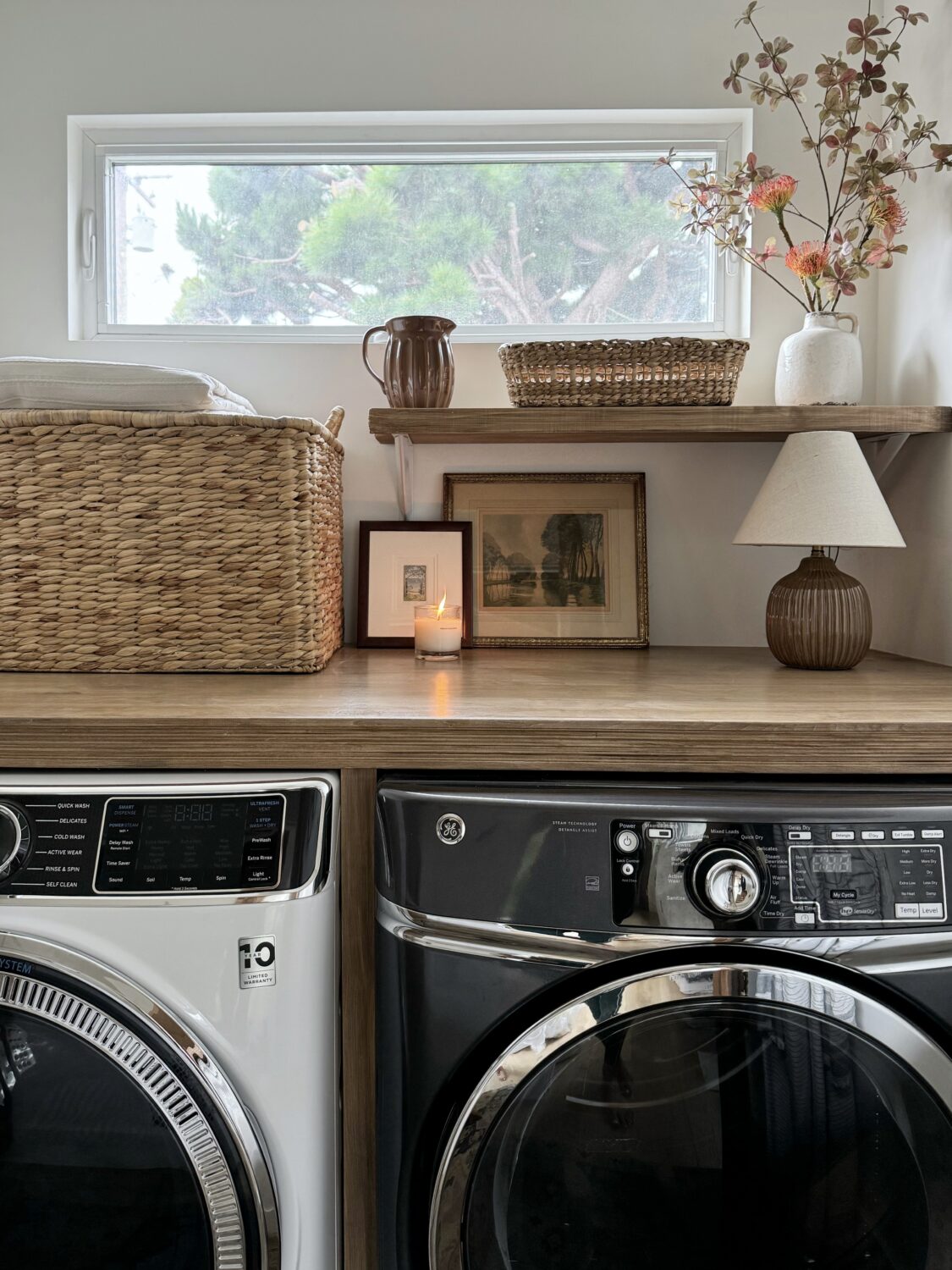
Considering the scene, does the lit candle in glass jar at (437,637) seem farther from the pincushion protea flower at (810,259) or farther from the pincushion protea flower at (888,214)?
the pincushion protea flower at (888,214)

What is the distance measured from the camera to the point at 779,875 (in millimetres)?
867

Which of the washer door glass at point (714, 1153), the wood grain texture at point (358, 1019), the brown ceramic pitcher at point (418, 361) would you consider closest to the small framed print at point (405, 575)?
the brown ceramic pitcher at point (418, 361)

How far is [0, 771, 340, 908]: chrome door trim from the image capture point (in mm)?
869

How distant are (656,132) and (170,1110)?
5.67 ft

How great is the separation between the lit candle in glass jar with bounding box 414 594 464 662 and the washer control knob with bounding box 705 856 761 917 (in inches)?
25.2

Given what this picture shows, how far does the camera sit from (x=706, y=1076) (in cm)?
87

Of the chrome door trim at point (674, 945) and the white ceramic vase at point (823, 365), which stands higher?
the white ceramic vase at point (823, 365)

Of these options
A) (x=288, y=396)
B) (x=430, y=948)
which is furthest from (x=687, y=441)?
(x=430, y=948)

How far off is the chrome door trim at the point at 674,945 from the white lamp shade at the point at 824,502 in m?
0.60

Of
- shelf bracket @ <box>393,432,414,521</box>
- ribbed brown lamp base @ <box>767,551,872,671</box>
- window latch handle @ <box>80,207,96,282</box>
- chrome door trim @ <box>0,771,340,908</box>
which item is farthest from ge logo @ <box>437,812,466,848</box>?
window latch handle @ <box>80,207,96,282</box>

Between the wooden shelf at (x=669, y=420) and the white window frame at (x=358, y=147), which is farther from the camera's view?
the white window frame at (x=358, y=147)

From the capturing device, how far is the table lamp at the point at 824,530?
128 centimetres

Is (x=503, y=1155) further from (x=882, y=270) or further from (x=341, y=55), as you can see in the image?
(x=341, y=55)

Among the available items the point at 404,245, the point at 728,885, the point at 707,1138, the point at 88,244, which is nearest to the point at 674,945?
the point at 728,885
